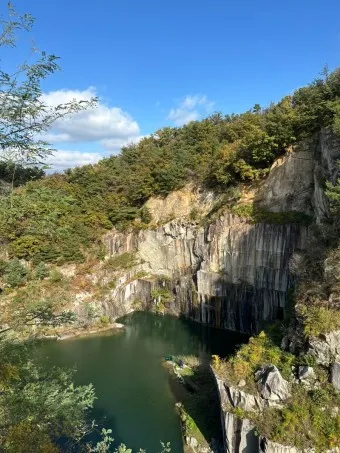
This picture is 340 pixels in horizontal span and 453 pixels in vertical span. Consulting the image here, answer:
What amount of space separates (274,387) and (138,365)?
1029 cm

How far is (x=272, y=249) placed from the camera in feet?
73.6

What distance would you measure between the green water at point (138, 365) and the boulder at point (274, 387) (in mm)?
4106

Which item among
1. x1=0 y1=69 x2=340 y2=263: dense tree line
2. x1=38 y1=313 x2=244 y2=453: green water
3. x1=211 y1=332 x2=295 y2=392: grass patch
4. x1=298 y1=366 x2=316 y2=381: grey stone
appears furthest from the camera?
x1=0 y1=69 x2=340 y2=263: dense tree line

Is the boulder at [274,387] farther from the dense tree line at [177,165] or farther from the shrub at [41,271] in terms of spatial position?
the shrub at [41,271]

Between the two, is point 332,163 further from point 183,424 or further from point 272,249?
point 183,424

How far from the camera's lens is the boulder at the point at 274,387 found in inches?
427

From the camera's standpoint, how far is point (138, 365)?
19422 millimetres

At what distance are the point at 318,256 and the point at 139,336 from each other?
14.4m

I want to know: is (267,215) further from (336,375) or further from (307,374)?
(336,375)

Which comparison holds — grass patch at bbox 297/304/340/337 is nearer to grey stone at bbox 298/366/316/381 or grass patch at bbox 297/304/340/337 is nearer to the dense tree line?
grey stone at bbox 298/366/316/381

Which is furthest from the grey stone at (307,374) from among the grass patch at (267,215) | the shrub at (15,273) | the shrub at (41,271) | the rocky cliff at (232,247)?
the shrub at (15,273)

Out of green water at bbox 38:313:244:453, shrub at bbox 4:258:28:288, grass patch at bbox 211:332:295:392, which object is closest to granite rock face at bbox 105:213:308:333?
green water at bbox 38:313:244:453

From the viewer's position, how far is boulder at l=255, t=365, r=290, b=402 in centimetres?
1084

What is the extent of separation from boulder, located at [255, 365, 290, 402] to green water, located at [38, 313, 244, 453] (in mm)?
4106
